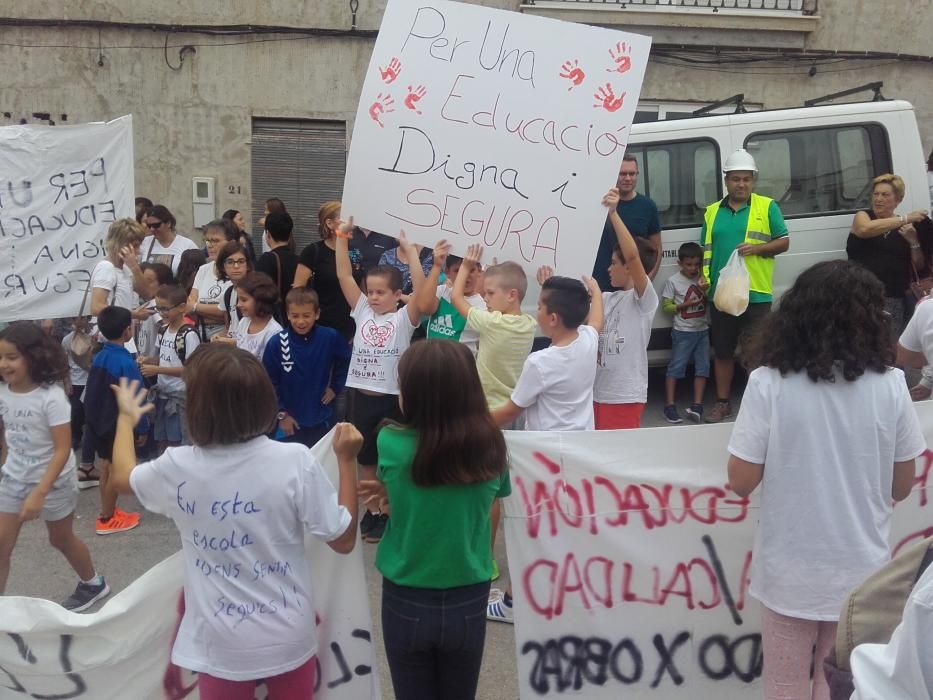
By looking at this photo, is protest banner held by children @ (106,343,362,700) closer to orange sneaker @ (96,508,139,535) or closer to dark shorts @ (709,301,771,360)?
orange sneaker @ (96,508,139,535)

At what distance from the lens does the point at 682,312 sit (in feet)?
24.8

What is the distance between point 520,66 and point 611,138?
21.8 inches

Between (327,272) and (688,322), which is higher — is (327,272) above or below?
above

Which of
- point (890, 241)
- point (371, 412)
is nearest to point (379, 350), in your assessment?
point (371, 412)

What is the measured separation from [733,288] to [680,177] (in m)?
1.14

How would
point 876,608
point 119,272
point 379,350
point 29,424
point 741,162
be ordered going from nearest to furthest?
point 876,608
point 29,424
point 379,350
point 119,272
point 741,162

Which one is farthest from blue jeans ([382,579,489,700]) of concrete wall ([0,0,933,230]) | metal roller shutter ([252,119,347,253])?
concrete wall ([0,0,933,230])

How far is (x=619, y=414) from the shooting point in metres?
5.42

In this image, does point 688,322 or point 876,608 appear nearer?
point 876,608

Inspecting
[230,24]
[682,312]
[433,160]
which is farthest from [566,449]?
[230,24]

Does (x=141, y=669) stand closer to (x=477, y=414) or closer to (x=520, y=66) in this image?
(x=477, y=414)

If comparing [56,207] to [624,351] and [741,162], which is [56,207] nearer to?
[624,351]

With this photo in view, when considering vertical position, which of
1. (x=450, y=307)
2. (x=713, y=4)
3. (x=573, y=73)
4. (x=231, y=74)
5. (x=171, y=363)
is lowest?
(x=171, y=363)

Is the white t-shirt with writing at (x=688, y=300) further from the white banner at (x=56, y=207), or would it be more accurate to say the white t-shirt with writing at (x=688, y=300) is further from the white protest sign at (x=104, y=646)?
the white protest sign at (x=104, y=646)
